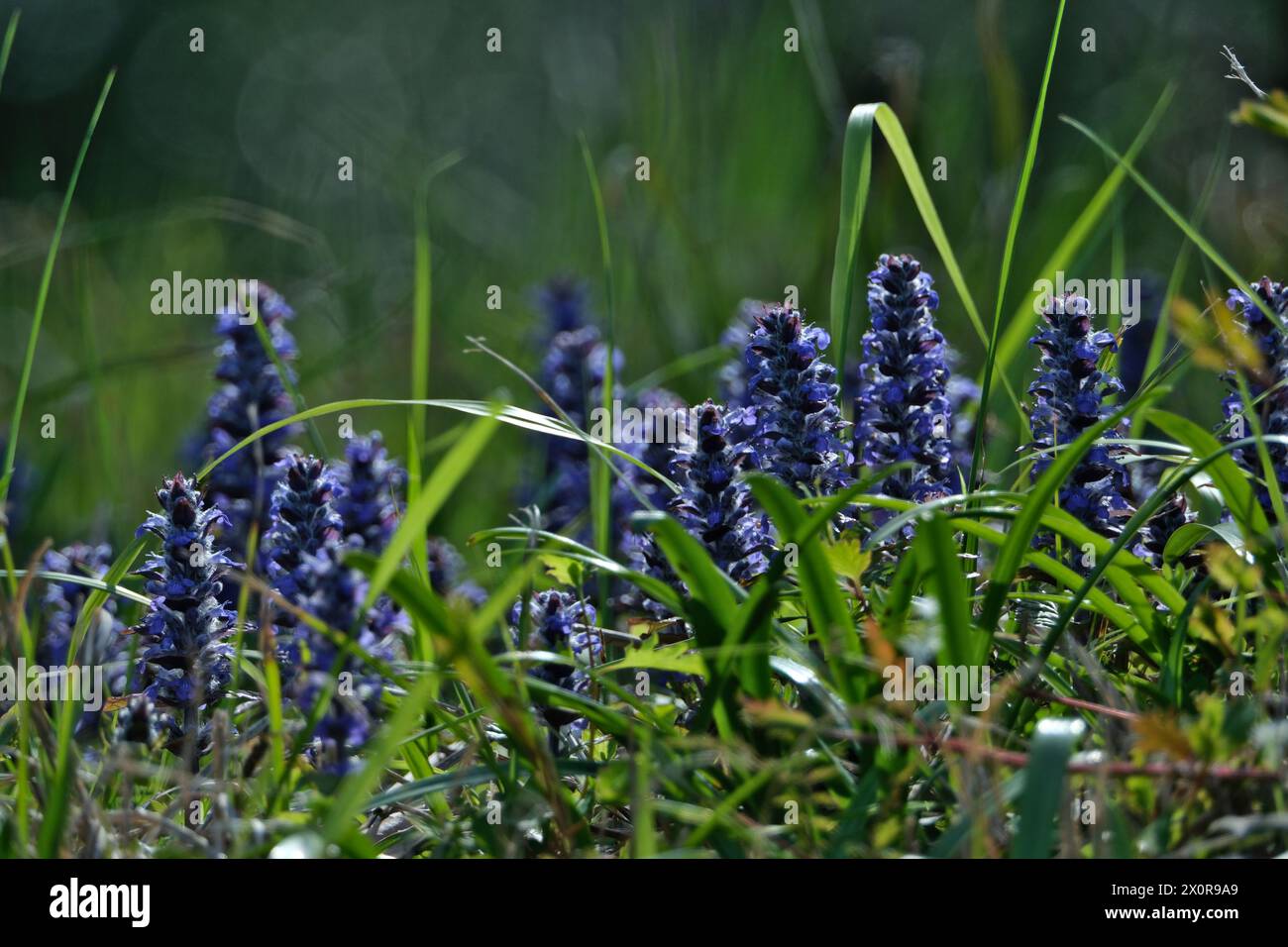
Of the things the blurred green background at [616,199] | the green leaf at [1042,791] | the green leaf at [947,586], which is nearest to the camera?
the green leaf at [1042,791]

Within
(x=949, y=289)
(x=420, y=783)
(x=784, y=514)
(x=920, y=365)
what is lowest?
(x=420, y=783)

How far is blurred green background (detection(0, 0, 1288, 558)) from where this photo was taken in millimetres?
5234

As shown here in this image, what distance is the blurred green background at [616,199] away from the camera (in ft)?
17.2

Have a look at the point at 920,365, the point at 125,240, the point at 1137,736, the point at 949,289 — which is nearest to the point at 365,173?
the point at 125,240

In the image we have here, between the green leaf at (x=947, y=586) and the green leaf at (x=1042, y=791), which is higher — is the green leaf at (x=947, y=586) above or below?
above

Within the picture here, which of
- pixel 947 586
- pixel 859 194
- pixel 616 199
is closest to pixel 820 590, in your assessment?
pixel 947 586

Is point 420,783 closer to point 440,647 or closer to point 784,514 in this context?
point 440,647

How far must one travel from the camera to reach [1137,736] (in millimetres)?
1569

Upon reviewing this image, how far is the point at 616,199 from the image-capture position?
6539 mm

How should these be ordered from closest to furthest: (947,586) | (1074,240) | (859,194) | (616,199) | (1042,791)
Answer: (1042,791) → (947,586) → (859,194) → (1074,240) → (616,199)

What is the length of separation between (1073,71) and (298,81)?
7.48 m

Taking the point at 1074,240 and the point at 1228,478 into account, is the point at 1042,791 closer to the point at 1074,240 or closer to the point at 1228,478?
the point at 1228,478

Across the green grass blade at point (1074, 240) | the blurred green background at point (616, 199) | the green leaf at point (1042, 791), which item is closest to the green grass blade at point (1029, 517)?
the green leaf at point (1042, 791)

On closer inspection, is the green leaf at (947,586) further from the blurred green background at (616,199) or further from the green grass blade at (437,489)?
the blurred green background at (616,199)
